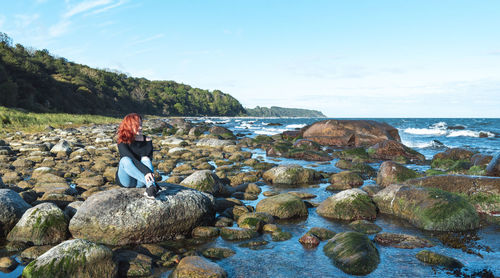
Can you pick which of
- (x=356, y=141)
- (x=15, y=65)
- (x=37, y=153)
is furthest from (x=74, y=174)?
(x=15, y=65)

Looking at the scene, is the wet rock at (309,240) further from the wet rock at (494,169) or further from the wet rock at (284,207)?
the wet rock at (494,169)

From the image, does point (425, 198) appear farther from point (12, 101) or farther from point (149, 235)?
point (12, 101)

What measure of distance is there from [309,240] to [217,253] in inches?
65.2

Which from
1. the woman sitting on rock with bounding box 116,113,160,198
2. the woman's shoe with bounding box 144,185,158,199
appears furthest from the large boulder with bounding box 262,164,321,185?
the woman's shoe with bounding box 144,185,158,199

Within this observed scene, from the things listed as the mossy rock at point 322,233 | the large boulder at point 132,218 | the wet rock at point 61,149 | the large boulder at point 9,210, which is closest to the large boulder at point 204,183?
the large boulder at point 132,218

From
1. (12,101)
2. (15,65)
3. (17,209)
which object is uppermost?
(15,65)

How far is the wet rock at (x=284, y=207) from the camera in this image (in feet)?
23.4

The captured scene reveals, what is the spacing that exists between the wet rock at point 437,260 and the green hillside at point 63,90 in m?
48.3

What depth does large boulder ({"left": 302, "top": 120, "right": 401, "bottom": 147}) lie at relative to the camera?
23.1 meters

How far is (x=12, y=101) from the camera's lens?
41.2m

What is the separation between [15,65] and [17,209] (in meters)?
56.9

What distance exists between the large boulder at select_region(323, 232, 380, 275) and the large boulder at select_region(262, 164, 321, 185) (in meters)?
5.28

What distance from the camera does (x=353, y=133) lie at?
23.4 meters

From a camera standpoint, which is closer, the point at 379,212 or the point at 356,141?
the point at 379,212
